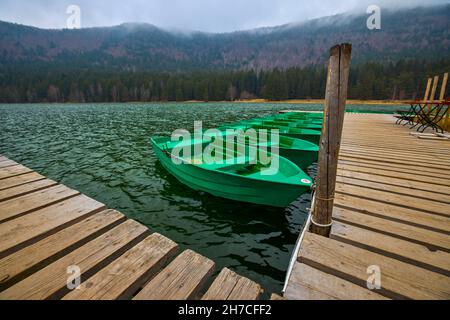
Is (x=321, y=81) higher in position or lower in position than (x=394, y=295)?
higher

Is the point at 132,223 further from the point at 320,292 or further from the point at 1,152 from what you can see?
Result: the point at 1,152

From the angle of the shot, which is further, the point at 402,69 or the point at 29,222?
the point at 402,69

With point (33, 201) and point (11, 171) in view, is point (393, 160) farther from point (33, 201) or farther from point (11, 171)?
point (11, 171)

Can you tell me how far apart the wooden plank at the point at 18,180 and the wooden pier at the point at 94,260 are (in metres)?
1.07

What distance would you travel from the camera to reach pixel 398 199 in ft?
13.6

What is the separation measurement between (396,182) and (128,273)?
572 centimetres

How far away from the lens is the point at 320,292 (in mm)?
2207

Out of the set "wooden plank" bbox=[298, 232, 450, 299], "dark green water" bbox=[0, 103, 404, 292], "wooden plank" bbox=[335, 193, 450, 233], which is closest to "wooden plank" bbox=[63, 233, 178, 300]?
"wooden plank" bbox=[298, 232, 450, 299]

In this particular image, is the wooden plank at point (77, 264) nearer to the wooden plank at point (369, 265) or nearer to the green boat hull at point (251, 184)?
the wooden plank at point (369, 265)

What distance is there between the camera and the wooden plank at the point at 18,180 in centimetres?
466
